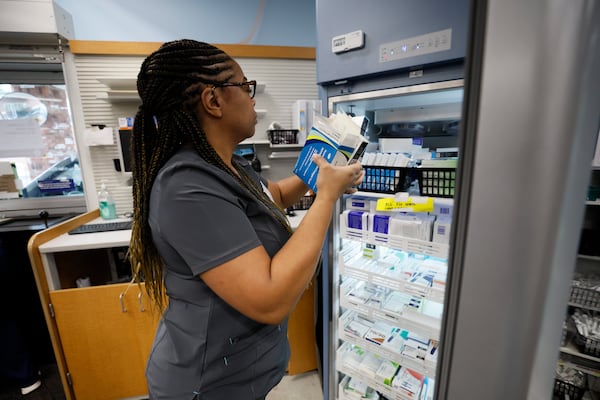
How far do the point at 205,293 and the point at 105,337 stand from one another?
137cm

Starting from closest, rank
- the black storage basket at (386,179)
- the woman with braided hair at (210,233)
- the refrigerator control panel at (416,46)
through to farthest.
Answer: the woman with braided hair at (210,233) → the refrigerator control panel at (416,46) → the black storage basket at (386,179)

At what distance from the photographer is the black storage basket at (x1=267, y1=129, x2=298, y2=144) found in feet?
6.97

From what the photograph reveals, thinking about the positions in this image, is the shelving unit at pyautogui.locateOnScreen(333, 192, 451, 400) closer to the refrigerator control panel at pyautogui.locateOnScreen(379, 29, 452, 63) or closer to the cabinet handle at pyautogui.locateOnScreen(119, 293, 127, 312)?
the refrigerator control panel at pyautogui.locateOnScreen(379, 29, 452, 63)

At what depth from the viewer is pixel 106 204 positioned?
2129 mm

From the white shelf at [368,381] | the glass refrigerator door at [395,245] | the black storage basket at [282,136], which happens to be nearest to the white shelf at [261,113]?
the black storage basket at [282,136]

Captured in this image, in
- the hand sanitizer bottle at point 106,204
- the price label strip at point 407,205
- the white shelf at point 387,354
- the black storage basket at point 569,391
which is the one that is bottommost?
the black storage basket at point 569,391

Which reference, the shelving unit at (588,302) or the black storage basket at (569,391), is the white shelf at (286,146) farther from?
the black storage basket at (569,391)

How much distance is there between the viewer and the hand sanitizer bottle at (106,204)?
6.99ft

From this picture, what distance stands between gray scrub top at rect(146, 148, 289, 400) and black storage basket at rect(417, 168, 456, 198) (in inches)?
24.8

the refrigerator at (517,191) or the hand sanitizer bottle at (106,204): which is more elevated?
the refrigerator at (517,191)

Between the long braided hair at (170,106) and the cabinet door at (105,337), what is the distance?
110 cm

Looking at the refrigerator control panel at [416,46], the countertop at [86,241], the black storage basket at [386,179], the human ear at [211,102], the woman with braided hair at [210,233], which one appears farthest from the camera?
the countertop at [86,241]

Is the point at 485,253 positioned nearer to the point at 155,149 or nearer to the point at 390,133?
the point at 155,149

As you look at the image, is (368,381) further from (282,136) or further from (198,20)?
(198,20)
